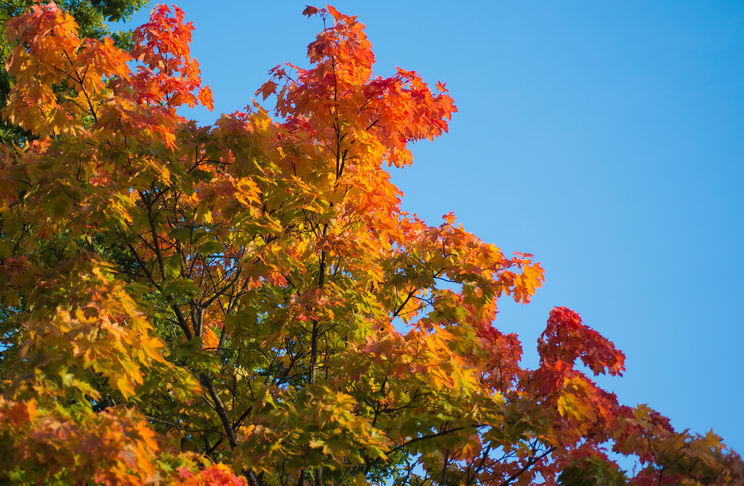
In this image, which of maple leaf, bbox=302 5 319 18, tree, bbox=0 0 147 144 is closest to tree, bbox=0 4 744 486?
maple leaf, bbox=302 5 319 18

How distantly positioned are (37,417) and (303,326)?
3.45 meters

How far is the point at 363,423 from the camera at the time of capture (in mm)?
5082

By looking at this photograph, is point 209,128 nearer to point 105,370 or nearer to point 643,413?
point 105,370

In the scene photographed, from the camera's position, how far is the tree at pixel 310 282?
18.4 feet

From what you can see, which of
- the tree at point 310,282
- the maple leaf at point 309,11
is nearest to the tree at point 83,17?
the tree at point 310,282

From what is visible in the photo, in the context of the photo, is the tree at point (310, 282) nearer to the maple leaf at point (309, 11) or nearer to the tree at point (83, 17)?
the maple leaf at point (309, 11)

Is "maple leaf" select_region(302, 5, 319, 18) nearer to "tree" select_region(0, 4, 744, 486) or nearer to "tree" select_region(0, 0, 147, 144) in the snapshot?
"tree" select_region(0, 4, 744, 486)

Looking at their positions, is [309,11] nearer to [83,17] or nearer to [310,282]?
[310,282]

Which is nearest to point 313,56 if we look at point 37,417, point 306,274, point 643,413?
point 306,274

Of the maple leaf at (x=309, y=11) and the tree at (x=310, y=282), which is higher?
the maple leaf at (x=309, y=11)

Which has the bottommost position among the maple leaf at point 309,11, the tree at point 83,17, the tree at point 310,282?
the tree at point 310,282

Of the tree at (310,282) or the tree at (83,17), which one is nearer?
the tree at (310,282)

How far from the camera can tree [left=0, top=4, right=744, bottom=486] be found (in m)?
5.60

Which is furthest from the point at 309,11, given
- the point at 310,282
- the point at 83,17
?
the point at 83,17
